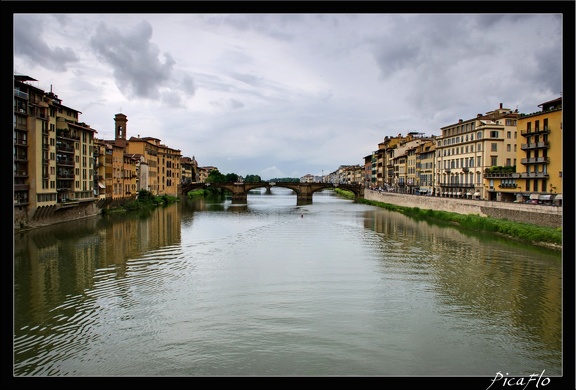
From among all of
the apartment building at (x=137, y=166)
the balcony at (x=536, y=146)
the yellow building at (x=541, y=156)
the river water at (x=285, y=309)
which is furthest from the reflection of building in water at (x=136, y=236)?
the balcony at (x=536, y=146)

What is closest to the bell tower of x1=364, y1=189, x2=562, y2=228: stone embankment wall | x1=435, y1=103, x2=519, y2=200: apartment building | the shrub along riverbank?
x1=364, y1=189, x2=562, y2=228: stone embankment wall

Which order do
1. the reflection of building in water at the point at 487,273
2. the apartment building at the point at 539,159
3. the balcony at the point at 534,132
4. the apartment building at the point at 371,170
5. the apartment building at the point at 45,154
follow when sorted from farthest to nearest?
the apartment building at the point at 371,170 < the balcony at the point at 534,132 < the apartment building at the point at 539,159 < the apartment building at the point at 45,154 < the reflection of building in water at the point at 487,273

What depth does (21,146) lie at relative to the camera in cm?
2577

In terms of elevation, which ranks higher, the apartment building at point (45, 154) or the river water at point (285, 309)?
the apartment building at point (45, 154)

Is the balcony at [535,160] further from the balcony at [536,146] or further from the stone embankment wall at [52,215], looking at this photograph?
the stone embankment wall at [52,215]

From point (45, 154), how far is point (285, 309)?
22770 millimetres

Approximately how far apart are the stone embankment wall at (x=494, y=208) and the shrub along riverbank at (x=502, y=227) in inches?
19.2

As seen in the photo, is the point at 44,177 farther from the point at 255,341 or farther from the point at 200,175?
the point at 200,175

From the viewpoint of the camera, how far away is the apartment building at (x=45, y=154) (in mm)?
25484

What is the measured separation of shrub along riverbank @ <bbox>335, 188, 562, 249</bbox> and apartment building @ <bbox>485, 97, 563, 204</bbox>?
11.9 ft

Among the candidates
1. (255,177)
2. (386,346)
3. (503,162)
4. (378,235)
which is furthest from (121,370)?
(255,177)

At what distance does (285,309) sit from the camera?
12117mm

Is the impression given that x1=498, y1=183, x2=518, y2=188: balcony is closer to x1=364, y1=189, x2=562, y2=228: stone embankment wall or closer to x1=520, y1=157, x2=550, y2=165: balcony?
x1=520, y1=157, x2=550, y2=165: balcony
